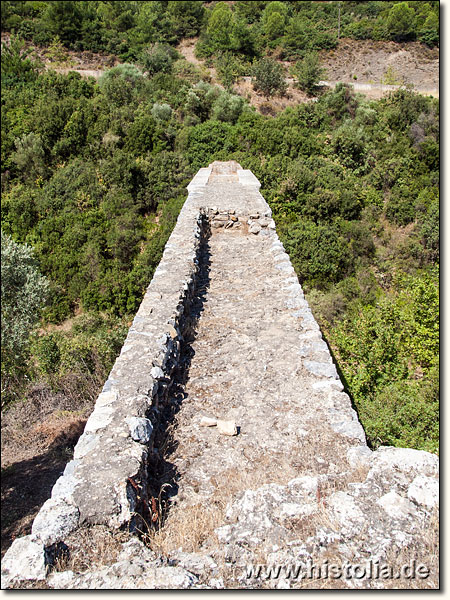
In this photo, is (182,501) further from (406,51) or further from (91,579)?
(406,51)

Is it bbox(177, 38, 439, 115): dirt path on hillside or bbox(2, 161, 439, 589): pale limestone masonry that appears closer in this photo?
bbox(2, 161, 439, 589): pale limestone masonry

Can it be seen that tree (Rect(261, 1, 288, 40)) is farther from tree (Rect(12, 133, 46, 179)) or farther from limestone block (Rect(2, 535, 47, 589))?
limestone block (Rect(2, 535, 47, 589))

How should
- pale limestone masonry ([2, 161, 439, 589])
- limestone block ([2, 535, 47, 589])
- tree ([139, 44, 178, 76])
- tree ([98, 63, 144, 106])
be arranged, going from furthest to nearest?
tree ([139, 44, 178, 76]) → tree ([98, 63, 144, 106]) → pale limestone masonry ([2, 161, 439, 589]) → limestone block ([2, 535, 47, 589])

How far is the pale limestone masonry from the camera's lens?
1977mm

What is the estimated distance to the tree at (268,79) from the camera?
2627 centimetres

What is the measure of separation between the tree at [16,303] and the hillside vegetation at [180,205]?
3cm

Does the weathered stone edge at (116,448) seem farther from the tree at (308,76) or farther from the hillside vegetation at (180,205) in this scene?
the tree at (308,76)

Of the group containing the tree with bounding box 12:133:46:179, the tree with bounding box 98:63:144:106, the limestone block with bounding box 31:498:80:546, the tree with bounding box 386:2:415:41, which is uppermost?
the tree with bounding box 386:2:415:41

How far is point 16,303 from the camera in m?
6.74

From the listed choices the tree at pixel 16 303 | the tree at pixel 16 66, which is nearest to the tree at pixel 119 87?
the tree at pixel 16 66

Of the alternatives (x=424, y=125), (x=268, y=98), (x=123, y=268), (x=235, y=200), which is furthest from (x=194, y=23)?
(x=235, y=200)

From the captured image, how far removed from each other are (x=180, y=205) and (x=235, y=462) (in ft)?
45.7

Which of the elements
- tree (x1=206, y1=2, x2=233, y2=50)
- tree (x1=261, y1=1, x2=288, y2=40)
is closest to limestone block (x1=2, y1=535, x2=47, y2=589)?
tree (x1=206, y1=2, x2=233, y2=50)

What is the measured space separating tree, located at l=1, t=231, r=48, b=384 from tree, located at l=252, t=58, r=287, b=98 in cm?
2411
